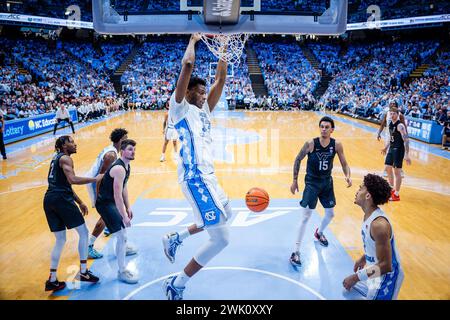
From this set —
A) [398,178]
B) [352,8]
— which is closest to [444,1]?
[352,8]

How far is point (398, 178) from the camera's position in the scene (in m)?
7.70

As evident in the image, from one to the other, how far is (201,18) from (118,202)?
316 cm

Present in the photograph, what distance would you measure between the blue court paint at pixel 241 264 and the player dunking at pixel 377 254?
1133 mm

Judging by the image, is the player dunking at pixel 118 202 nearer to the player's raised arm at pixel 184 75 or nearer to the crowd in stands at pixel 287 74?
the player's raised arm at pixel 184 75

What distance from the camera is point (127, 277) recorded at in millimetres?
4371

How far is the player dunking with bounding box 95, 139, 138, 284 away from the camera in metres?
4.21

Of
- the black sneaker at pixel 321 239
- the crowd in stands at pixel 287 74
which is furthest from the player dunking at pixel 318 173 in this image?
the crowd in stands at pixel 287 74

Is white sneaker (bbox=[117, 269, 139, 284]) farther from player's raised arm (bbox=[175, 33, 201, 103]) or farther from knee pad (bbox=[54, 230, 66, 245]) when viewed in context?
player's raised arm (bbox=[175, 33, 201, 103])

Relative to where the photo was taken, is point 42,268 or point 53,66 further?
point 53,66

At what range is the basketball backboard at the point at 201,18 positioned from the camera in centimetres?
586

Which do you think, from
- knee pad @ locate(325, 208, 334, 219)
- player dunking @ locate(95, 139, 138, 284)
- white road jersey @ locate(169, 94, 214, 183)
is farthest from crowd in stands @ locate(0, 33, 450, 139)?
white road jersey @ locate(169, 94, 214, 183)

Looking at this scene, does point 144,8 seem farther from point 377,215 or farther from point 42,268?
point 377,215

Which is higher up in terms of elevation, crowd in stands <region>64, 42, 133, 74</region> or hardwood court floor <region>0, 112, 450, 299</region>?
crowd in stands <region>64, 42, 133, 74</region>
